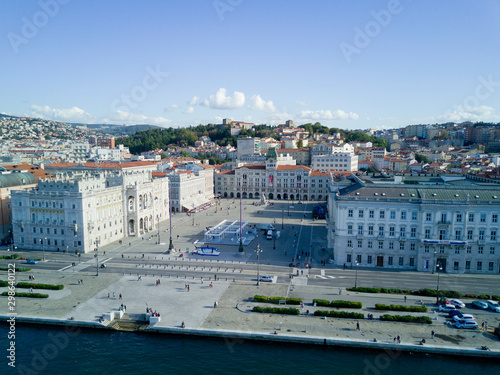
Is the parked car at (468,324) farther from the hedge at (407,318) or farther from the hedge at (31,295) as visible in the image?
the hedge at (31,295)

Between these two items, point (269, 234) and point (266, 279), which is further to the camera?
point (269, 234)

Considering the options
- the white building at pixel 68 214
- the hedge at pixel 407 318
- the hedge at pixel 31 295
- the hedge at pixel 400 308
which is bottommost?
the hedge at pixel 31 295

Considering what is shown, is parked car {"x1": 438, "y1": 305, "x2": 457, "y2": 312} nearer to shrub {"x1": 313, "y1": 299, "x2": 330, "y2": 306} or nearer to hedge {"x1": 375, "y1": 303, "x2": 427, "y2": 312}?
hedge {"x1": 375, "y1": 303, "x2": 427, "y2": 312}

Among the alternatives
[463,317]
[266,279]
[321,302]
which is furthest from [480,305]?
[266,279]

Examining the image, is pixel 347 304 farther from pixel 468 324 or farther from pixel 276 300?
pixel 468 324

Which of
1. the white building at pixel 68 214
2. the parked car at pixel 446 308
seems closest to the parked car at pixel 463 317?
the parked car at pixel 446 308

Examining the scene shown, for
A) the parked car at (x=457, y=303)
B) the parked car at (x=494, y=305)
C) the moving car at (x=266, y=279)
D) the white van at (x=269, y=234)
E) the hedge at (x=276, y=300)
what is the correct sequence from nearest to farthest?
the parked car at (x=494, y=305) < the parked car at (x=457, y=303) < the hedge at (x=276, y=300) < the moving car at (x=266, y=279) < the white van at (x=269, y=234)

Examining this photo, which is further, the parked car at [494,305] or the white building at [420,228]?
the white building at [420,228]

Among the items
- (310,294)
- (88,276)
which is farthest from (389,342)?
(88,276)

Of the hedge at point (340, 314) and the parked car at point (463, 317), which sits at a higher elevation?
the parked car at point (463, 317)
